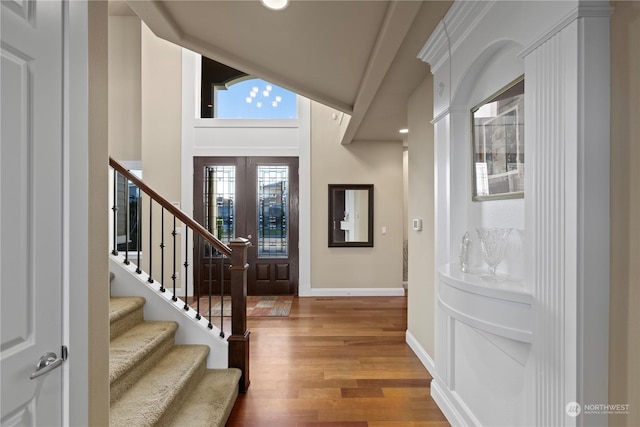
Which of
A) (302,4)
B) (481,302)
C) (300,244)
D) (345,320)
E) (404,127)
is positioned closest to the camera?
(481,302)

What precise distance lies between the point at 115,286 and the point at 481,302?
2.68 m

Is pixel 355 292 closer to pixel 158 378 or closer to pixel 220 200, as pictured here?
pixel 220 200

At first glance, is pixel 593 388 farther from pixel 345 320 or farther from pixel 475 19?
pixel 345 320

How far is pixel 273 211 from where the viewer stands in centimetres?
576

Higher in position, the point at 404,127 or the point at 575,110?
the point at 404,127

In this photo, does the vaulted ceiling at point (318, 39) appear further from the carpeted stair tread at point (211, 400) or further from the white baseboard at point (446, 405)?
the carpeted stair tread at point (211, 400)

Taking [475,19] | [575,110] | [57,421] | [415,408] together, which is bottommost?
[415,408]

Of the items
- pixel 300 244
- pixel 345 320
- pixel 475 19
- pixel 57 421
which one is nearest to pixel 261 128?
pixel 300 244

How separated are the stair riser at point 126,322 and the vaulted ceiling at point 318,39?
84.8 inches

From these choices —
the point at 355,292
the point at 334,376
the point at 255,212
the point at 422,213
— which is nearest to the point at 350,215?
the point at 355,292

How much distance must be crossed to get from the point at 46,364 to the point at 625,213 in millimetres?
1943

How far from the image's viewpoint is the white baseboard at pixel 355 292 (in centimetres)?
571

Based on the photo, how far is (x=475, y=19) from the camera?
73.8 inches
